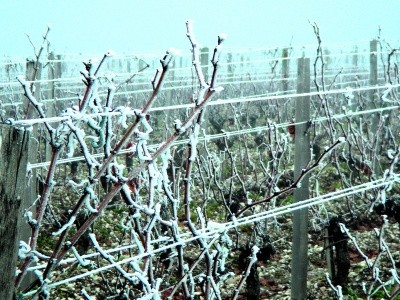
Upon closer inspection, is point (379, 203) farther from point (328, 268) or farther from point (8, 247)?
point (8, 247)

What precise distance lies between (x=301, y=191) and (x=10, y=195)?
7.43 feet

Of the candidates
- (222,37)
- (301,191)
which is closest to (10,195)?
(222,37)

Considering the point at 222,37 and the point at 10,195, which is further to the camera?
the point at 222,37

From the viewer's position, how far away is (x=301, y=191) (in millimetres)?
3203

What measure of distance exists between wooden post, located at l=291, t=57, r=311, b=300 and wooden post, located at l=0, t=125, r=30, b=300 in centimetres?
219

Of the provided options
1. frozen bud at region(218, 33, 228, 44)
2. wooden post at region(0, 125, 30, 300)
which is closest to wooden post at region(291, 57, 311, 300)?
frozen bud at region(218, 33, 228, 44)

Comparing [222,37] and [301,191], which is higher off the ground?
[222,37]

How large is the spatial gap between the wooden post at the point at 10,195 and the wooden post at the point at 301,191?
7.18 feet

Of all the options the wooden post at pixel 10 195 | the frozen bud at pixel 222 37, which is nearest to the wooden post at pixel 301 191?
the frozen bud at pixel 222 37

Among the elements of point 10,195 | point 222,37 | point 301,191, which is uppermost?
point 222,37

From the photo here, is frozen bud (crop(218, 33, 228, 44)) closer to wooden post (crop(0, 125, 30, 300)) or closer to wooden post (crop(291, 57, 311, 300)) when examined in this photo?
wooden post (crop(0, 125, 30, 300))

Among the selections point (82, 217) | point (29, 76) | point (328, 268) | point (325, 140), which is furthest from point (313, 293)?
point (325, 140)

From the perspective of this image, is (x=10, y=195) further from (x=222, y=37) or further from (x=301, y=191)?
(x=301, y=191)

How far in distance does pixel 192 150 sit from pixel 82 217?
2.58 m
